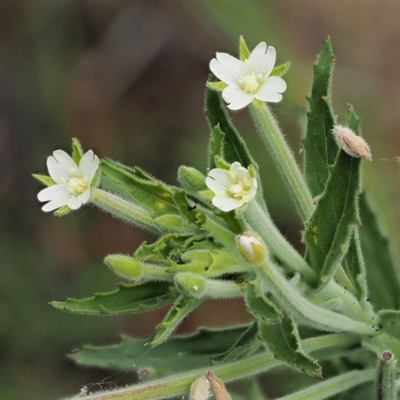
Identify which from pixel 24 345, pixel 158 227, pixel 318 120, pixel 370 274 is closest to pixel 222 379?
pixel 158 227

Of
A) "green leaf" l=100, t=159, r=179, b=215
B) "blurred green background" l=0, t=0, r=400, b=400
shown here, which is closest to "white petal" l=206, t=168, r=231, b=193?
"green leaf" l=100, t=159, r=179, b=215

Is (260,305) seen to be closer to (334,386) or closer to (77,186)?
(77,186)

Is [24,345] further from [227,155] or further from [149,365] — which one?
[227,155]

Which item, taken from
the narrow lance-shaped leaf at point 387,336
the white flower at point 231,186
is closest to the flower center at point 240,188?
the white flower at point 231,186

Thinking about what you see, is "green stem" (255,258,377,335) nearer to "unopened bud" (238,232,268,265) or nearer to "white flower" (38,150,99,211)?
"unopened bud" (238,232,268,265)

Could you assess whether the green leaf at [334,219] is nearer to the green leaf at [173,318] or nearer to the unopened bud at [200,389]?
the green leaf at [173,318]

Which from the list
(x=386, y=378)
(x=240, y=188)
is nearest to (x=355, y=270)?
(x=386, y=378)
